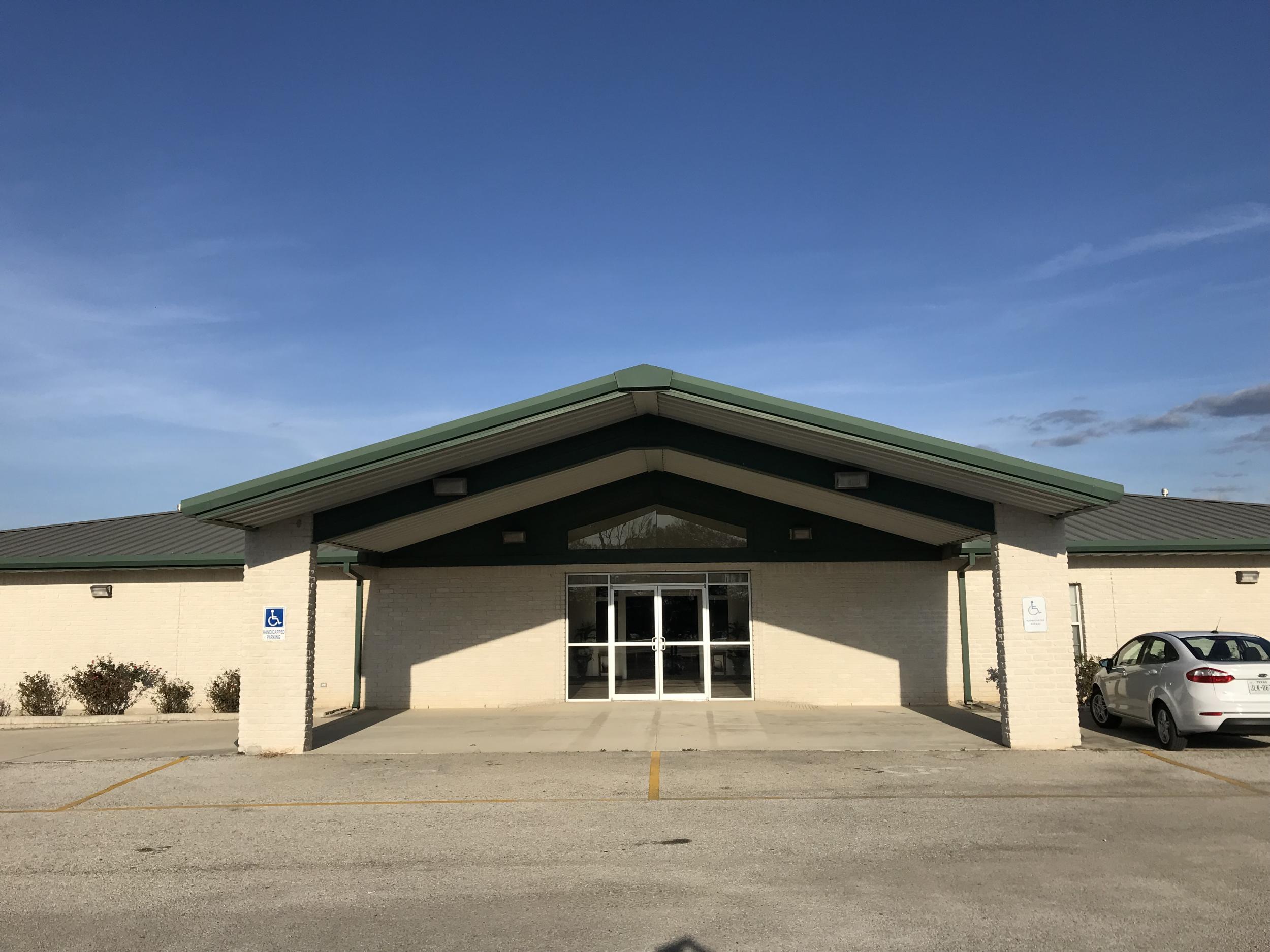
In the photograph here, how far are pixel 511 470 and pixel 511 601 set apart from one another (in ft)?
16.1

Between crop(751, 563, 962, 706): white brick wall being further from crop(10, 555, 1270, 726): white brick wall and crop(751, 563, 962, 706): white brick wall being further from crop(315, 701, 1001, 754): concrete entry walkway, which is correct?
crop(315, 701, 1001, 754): concrete entry walkway

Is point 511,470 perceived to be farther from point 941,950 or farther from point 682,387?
point 941,950

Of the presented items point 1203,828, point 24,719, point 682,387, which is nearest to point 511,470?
point 682,387

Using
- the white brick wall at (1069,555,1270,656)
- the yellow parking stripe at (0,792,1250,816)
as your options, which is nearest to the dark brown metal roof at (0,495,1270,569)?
the white brick wall at (1069,555,1270,656)

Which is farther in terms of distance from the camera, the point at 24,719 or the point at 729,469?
the point at 24,719

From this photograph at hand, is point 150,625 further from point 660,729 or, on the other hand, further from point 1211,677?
point 1211,677

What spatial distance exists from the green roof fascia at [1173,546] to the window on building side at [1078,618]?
2.65 feet

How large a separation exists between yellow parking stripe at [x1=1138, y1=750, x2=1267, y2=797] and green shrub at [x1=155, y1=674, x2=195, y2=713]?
49.9 ft

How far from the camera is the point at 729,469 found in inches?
587

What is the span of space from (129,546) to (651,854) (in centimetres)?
1472

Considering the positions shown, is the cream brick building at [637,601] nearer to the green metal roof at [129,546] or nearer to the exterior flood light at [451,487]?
the green metal roof at [129,546]

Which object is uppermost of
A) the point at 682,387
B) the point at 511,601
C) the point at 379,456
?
the point at 682,387

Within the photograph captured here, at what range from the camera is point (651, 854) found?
7414 millimetres

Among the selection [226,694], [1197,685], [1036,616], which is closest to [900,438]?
[1036,616]
